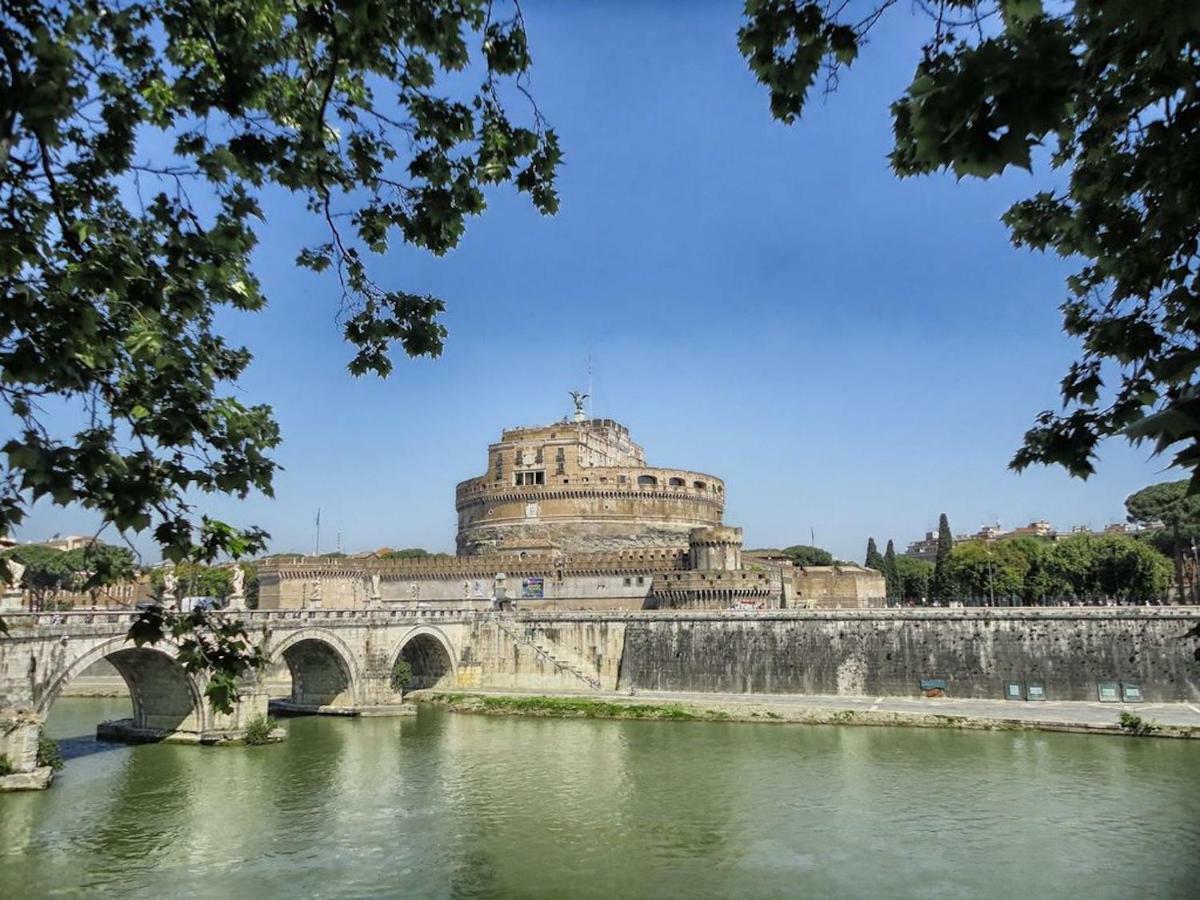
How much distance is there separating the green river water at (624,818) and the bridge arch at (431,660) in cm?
1245

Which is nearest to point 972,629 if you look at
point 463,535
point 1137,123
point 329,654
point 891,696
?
point 891,696

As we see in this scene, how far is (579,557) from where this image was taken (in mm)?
51375

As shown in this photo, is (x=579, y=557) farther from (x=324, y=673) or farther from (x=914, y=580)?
(x=914, y=580)

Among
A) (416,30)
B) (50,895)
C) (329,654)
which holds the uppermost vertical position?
(416,30)

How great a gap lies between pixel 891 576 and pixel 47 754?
→ 54540 millimetres

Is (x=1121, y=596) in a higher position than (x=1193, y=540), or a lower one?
lower

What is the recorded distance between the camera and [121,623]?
24.5 metres

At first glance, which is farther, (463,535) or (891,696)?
(463,535)

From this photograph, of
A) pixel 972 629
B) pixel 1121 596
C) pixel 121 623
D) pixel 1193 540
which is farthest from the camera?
pixel 1193 540

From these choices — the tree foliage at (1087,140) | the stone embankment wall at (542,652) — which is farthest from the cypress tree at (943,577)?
the tree foliage at (1087,140)

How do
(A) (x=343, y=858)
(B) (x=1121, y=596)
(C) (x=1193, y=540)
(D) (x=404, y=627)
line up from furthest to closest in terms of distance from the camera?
(C) (x=1193, y=540)
(B) (x=1121, y=596)
(D) (x=404, y=627)
(A) (x=343, y=858)

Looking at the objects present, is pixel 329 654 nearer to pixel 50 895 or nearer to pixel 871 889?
pixel 50 895

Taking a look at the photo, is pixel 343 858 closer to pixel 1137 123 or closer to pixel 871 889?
pixel 871 889

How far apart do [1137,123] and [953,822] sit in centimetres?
1610
